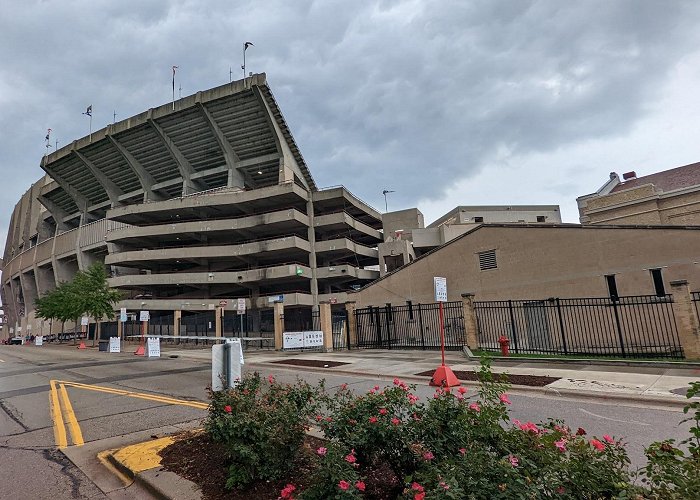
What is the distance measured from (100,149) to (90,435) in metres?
62.8

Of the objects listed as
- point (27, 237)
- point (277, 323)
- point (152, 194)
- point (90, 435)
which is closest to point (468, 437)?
point (90, 435)

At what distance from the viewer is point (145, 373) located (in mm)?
15320

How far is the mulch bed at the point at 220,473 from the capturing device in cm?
353

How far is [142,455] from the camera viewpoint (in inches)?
211

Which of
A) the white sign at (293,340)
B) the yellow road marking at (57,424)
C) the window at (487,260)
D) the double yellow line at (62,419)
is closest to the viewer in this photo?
the yellow road marking at (57,424)

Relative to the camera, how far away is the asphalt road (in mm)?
4930

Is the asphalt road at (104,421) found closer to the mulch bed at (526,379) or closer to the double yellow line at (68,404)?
the double yellow line at (68,404)

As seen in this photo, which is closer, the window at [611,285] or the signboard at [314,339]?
the window at [611,285]

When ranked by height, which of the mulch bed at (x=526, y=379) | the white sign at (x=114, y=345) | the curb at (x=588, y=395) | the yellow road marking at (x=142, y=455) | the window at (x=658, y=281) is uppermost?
the window at (x=658, y=281)

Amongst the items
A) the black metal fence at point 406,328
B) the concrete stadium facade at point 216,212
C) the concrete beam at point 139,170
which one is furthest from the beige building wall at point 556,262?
the concrete beam at point 139,170

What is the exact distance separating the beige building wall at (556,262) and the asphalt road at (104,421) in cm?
1477

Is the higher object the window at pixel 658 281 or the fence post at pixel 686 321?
the window at pixel 658 281

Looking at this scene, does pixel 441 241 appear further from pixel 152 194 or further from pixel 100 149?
pixel 100 149

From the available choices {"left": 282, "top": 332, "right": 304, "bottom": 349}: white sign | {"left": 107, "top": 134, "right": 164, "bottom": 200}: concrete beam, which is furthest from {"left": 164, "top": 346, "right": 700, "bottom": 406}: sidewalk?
{"left": 107, "top": 134, "right": 164, "bottom": 200}: concrete beam
